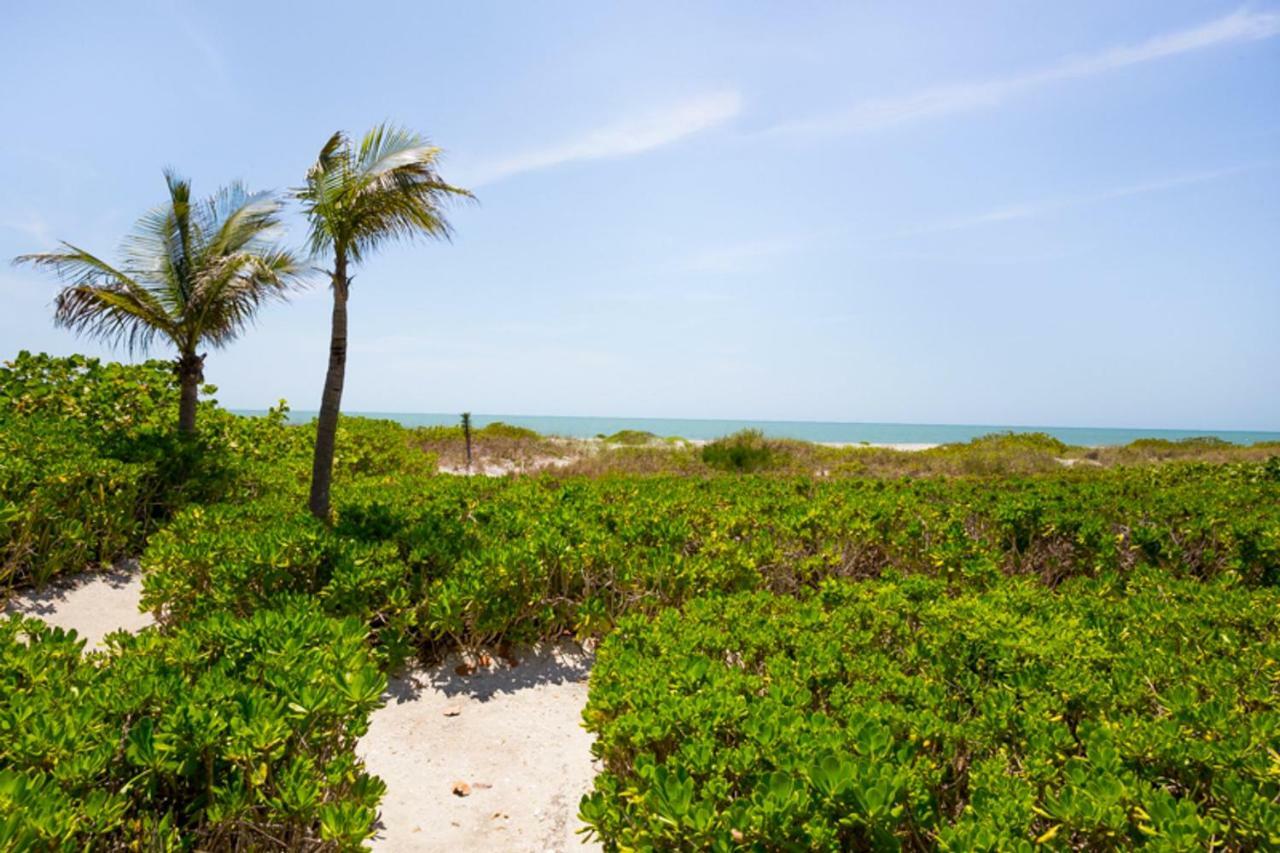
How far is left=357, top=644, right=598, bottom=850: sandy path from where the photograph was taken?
354 cm

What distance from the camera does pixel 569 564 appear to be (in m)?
5.49

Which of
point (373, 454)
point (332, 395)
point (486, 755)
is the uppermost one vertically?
point (332, 395)

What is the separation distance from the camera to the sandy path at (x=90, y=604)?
242 inches

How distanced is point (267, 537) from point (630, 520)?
129 inches

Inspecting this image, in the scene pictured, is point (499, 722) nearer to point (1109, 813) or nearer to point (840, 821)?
point (840, 821)

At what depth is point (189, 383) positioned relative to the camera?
9562mm

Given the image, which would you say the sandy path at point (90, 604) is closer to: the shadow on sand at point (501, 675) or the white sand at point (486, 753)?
the white sand at point (486, 753)

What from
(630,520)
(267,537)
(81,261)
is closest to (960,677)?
(630,520)

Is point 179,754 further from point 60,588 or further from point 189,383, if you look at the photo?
point 189,383

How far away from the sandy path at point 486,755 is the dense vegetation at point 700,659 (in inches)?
15.4

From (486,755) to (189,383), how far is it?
8633mm

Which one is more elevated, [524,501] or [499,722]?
[524,501]

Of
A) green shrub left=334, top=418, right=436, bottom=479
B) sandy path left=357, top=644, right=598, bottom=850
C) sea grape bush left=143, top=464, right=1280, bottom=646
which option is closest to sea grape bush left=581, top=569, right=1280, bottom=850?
sandy path left=357, top=644, right=598, bottom=850

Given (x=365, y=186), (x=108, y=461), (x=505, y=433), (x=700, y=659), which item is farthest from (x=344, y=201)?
(x=505, y=433)
